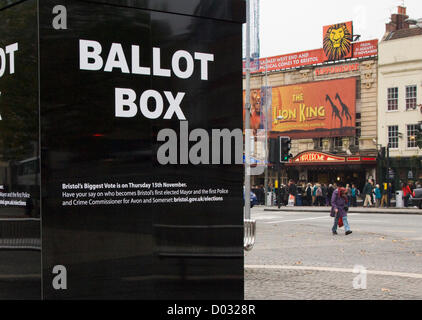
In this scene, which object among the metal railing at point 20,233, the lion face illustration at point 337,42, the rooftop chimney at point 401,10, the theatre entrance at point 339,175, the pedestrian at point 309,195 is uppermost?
the rooftop chimney at point 401,10

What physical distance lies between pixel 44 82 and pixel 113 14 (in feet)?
1.73

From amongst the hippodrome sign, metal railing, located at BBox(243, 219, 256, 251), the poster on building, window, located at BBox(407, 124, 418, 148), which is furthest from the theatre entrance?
metal railing, located at BBox(243, 219, 256, 251)

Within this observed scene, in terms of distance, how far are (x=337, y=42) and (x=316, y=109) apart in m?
5.93

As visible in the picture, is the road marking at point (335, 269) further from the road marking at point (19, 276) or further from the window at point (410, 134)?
the window at point (410, 134)

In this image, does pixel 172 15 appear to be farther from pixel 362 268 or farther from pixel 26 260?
pixel 362 268

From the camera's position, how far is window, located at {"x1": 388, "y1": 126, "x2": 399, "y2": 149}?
44906 millimetres

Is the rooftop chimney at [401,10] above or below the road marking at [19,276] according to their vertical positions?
above

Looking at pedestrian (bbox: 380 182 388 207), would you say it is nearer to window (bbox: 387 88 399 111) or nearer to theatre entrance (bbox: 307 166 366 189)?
theatre entrance (bbox: 307 166 366 189)

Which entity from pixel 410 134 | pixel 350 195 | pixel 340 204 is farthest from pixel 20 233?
pixel 410 134

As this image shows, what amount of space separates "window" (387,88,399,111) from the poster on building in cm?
308

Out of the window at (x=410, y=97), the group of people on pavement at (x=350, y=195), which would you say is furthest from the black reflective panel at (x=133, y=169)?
the window at (x=410, y=97)

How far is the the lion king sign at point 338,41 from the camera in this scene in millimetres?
48281
